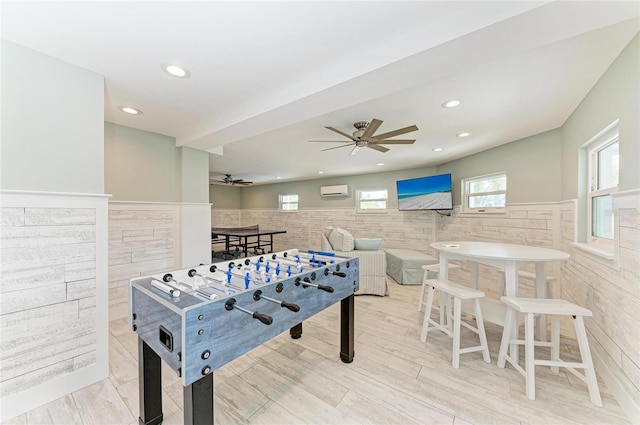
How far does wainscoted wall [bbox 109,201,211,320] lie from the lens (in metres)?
2.81

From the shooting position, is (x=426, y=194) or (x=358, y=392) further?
(x=426, y=194)

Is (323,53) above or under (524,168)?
above

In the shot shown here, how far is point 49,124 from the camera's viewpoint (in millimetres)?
1632

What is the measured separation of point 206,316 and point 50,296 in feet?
4.67

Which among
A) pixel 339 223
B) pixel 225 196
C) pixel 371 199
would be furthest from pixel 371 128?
pixel 225 196

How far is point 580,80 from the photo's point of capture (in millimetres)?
1964

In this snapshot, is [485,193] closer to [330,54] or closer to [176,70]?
[330,54]

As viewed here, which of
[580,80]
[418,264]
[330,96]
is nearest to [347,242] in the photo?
[418,264]

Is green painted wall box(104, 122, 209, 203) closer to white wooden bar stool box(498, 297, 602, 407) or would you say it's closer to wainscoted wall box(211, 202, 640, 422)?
white wooden bar stool box(498, 297, 602, 407)

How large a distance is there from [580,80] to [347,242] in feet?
9.23

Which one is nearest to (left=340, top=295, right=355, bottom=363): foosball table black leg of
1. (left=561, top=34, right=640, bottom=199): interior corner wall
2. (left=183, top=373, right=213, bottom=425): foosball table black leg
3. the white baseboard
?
(left=183, top=373, right=213, bottom=425): foosball table black leg

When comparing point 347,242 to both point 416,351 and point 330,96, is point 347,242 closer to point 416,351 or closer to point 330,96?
point 416,351

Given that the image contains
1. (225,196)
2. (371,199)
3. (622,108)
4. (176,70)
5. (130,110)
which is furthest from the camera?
(225,196)

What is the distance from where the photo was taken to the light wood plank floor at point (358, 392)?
4.83 feet
